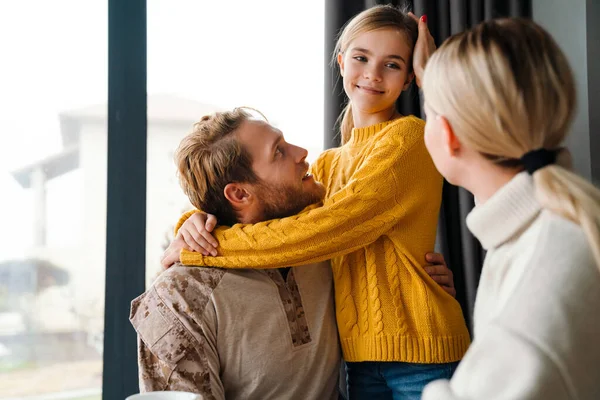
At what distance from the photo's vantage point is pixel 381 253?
1.64 metres

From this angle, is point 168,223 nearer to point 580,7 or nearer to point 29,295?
point 29,295

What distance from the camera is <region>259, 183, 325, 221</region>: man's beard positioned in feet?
5.51

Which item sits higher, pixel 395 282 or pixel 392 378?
pixel 395 282

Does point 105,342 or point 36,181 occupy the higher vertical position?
point 36,181

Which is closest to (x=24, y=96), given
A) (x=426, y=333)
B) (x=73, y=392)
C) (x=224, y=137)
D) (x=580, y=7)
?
(x=224, y=137)

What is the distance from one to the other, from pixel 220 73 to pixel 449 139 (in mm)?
1421

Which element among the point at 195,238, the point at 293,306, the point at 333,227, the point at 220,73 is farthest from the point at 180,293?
the point at 220,73

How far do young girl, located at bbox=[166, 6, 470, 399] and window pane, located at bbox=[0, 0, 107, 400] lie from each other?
2.22 feet

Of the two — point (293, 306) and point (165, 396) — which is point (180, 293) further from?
point (165, 396)

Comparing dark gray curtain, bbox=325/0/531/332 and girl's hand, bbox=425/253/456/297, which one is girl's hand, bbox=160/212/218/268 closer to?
girl's hand, bbox=425/253/456/297

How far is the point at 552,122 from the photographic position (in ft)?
3.25

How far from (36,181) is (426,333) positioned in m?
1.31

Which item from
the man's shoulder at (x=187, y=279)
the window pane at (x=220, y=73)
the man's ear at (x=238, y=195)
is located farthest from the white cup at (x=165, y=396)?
the window pane at (x=220, y=73)

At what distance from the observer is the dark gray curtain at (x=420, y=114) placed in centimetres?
227
